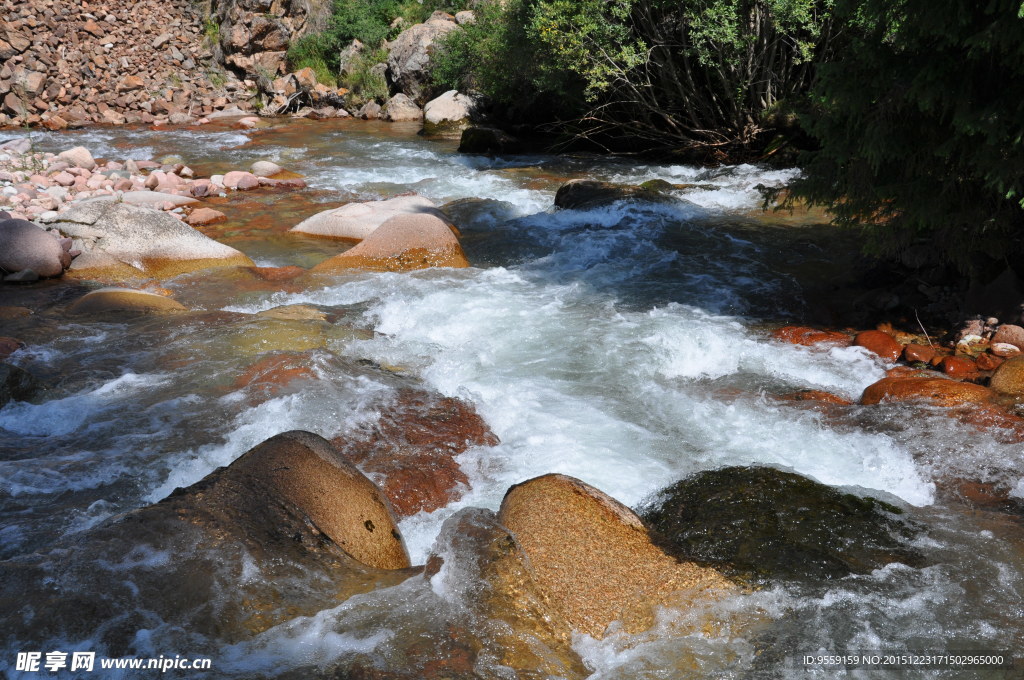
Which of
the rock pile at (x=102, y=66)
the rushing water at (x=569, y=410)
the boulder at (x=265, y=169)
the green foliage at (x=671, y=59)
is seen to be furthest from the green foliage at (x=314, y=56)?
the rushing water at (x=569, y=410)

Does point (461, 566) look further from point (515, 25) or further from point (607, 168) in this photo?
point (515, 25)

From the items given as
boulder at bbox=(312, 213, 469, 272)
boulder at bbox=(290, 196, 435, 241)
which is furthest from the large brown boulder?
boulder at bbox=(290, 196, 435, 241)

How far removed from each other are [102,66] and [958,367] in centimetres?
2510

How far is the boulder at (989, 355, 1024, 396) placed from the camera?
5.32m

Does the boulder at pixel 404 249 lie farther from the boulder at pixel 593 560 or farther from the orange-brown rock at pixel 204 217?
the boulder at pixel 593 560

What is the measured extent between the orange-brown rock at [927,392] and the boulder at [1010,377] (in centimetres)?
9

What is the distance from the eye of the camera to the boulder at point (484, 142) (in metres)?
16.6

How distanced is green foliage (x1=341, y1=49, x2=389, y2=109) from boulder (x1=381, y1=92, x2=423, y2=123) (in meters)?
1.00

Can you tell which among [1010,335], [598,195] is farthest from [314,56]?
[1010,335]

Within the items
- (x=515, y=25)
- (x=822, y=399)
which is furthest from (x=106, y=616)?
(x=515, y=25)

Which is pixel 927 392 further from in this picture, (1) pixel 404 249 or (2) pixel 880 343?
(1) pixel 404 249

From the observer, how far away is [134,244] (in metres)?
9.02

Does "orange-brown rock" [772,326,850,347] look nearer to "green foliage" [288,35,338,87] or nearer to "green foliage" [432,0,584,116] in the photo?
"green foliage" [432,0,584,116]

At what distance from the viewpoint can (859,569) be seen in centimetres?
359
